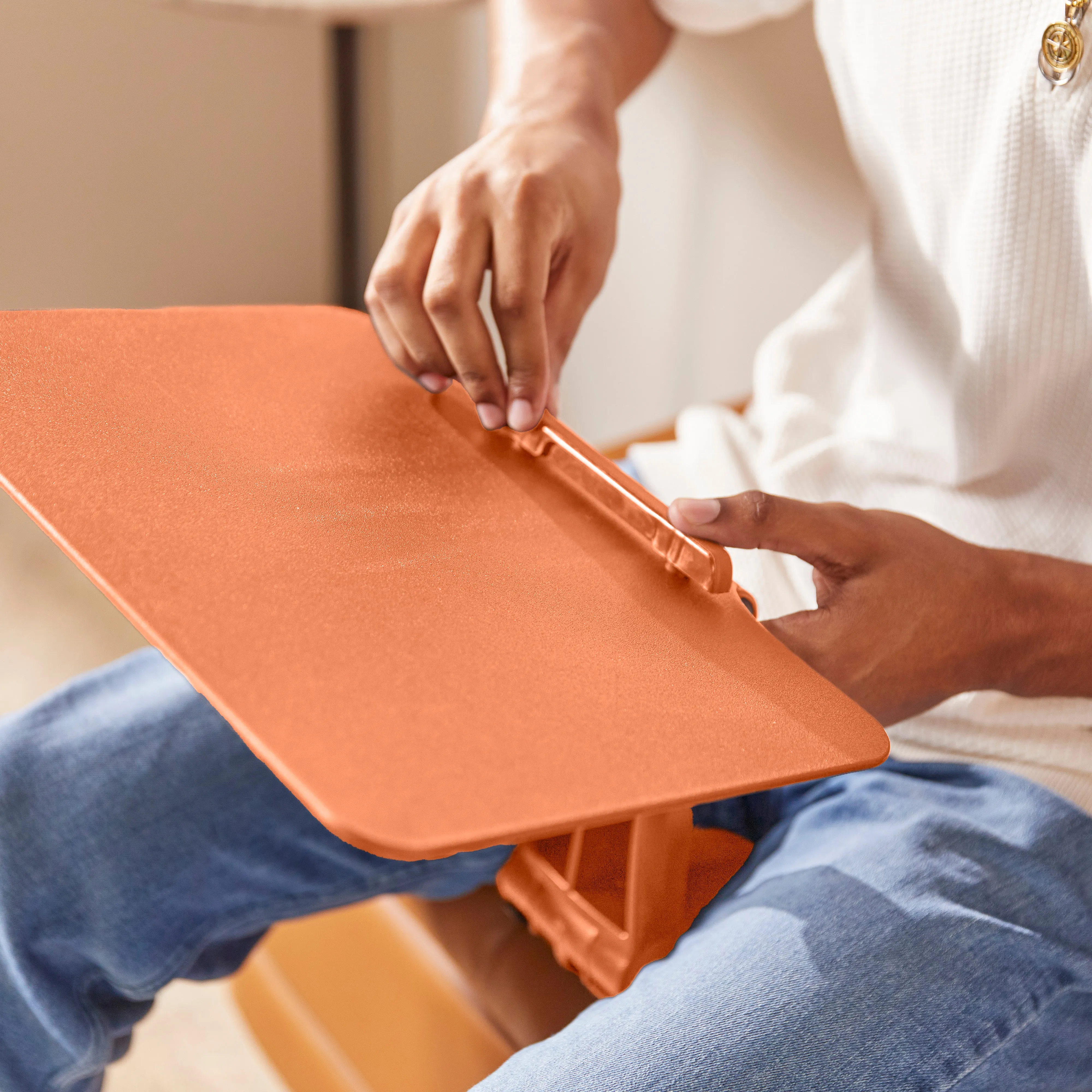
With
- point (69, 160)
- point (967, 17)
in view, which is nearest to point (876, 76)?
point (967, 17)

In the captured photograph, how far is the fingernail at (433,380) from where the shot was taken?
0.51m

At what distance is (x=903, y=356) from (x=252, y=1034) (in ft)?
2.29

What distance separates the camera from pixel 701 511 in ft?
1.34

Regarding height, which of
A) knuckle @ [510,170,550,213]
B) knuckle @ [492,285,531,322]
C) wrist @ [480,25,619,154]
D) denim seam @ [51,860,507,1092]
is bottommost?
denim seam @ [51,860,507,1092]

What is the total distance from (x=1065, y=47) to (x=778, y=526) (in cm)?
26

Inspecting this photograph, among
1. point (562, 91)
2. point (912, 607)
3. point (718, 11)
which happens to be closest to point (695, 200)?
point (718, 11)

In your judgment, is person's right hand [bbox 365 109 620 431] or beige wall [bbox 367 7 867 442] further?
beige wall [bbox 367 7 867 442]

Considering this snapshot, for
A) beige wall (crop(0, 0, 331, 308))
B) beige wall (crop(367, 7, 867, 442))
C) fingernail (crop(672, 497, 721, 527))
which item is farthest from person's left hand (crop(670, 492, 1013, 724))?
beige wall (crop(0, 0, 331, 308))

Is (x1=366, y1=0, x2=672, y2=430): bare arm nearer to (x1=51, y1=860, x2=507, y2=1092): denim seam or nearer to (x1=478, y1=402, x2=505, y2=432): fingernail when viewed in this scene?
(x1=478, y1=402, x2=505, y2=432): fingernail

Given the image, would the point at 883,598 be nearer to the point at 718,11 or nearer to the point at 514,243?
the point at 514,243

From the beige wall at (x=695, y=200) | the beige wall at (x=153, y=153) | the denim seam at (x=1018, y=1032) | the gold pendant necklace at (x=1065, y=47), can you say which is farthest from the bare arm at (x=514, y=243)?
the beige wall at (x=153, y=153)

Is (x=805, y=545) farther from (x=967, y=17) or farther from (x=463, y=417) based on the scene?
(x=967, y=17)

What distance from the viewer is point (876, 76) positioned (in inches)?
23.0

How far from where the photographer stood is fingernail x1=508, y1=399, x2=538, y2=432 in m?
0.48
